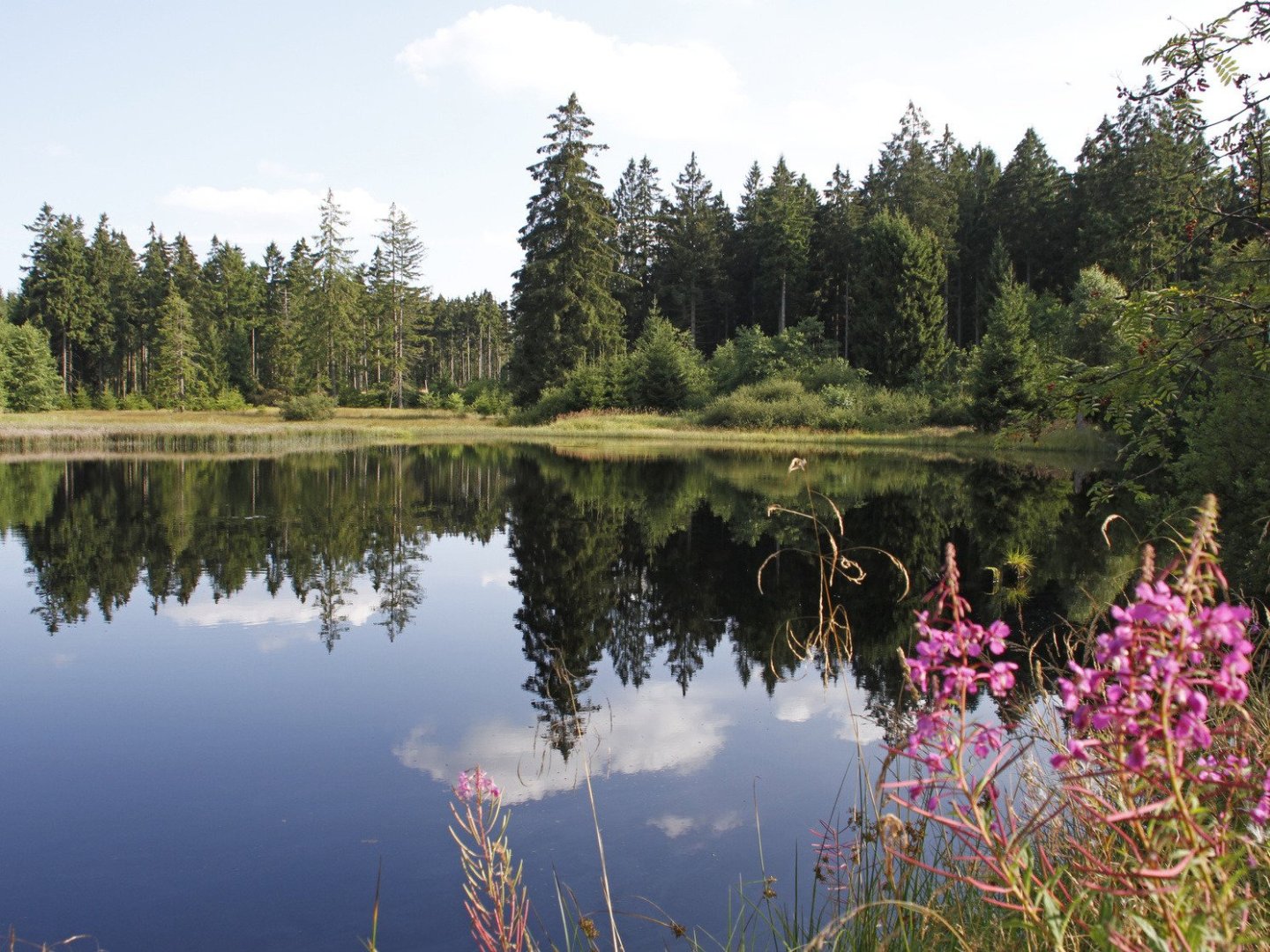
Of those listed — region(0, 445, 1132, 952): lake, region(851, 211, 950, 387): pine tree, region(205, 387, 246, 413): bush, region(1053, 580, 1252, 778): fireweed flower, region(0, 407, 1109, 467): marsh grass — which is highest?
region(851, 211, 950, 387): pine tree

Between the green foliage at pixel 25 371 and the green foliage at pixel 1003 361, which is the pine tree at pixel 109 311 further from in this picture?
the green foliage at pixel 1003 361

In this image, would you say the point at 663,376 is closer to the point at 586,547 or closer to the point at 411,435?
the point at 411,435

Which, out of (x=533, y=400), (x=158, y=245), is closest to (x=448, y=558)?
(x=533, y=400)

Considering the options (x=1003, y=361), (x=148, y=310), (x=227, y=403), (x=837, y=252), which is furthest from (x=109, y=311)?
(x=1003, y=361)

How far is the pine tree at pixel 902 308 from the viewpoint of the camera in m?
40.7

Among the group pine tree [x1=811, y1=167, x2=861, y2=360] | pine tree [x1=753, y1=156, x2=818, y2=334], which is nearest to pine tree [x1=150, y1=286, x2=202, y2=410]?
pine tree [x1=753, y1=156, x2=818, y2=334]

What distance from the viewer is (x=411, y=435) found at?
146 feet

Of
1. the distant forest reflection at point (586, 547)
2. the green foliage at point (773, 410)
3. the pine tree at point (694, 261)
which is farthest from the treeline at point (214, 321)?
the distant forest reflection at point (586, 547)

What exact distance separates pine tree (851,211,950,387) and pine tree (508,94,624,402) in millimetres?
14523

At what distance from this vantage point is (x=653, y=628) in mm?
8898

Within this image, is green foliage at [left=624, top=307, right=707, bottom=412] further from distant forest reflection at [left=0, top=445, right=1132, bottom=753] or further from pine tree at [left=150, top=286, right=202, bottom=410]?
pine tree at [left=150, top=286, right=202, bottom=410]

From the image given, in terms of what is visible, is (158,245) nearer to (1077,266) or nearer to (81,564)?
(1077,266)

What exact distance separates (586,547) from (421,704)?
6.73 meters

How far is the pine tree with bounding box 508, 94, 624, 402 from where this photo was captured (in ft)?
159
